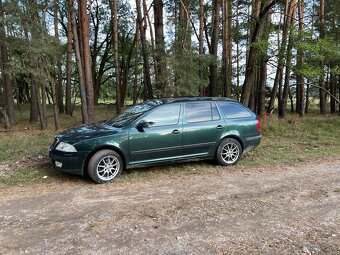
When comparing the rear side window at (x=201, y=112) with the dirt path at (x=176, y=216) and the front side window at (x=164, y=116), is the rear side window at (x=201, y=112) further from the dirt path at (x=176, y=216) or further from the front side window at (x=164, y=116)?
the dirt path at (x=176, y=216)

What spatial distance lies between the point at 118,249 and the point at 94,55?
29121 mm

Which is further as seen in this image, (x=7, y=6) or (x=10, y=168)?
(x=7, y=6)

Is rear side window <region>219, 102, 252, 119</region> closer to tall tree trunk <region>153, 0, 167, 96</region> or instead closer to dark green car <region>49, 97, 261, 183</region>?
dark green car <region>49, 97, 261, 183</region>

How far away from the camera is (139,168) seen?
6.62 metres

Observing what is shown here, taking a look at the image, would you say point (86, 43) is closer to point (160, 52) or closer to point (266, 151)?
point (160, 52)

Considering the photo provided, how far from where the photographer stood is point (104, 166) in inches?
225

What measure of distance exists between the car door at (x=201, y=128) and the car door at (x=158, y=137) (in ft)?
0.64

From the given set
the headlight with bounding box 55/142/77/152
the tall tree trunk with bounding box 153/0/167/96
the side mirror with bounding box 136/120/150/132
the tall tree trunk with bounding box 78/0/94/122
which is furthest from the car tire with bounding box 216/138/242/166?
the tall tree trunk with bounding box 78/0/94/122

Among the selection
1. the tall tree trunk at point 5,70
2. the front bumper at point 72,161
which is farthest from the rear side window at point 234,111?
the tall tree trunk at point 5,70

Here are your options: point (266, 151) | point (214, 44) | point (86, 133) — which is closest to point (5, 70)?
point (86, 133)

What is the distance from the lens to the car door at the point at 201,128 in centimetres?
652

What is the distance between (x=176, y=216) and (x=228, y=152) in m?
3.15

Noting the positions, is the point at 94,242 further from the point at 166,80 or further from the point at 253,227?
the point at 166,80

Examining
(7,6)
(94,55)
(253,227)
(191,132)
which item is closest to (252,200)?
(253,227)
